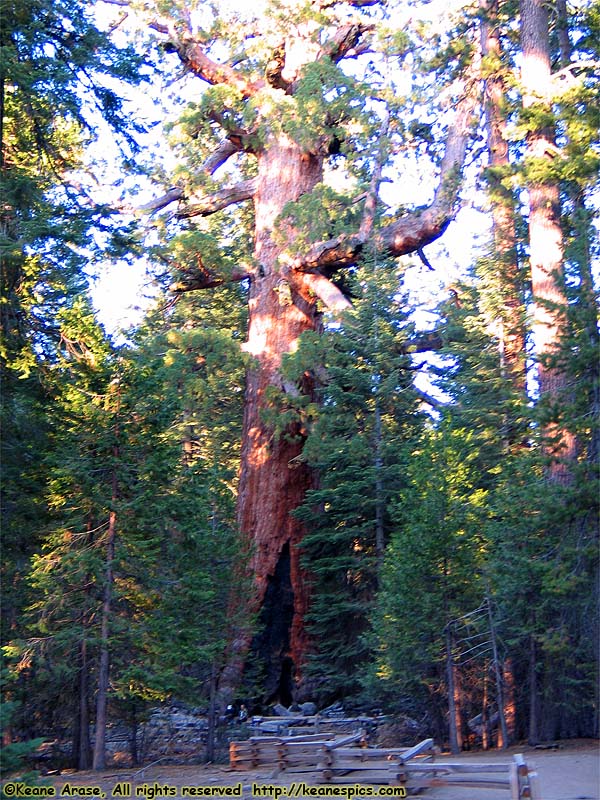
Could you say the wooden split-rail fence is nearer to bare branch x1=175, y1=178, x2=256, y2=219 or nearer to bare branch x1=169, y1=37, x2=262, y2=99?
bare branch x1=175, y1=178, x2=256, y2=219

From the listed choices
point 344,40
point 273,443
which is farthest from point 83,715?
point 344,40

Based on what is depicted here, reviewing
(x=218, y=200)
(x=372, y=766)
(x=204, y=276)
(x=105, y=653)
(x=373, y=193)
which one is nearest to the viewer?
(x=372, y=766)

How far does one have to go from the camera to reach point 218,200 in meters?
23.1

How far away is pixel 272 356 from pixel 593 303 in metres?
9.95

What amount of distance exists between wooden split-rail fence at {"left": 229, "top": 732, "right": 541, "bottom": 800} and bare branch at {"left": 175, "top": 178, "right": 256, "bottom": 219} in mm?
13222

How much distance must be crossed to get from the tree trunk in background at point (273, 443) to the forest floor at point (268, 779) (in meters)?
5.69

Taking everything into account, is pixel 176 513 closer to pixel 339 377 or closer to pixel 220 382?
pixel 339 377

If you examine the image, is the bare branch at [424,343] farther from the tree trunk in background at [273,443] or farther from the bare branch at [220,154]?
the bare branch at [220,154]

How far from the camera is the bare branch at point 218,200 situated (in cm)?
2281

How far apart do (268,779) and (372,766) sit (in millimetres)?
1726

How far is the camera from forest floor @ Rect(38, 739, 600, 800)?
11.1 meters

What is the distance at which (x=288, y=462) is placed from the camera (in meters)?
21.1

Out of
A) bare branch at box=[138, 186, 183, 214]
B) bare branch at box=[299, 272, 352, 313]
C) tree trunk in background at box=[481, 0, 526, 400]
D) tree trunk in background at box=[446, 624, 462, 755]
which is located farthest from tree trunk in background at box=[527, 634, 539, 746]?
bare branch at box=[138, 186, 183, 214]

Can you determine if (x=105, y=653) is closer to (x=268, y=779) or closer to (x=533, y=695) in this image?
(x=268, y=779)
